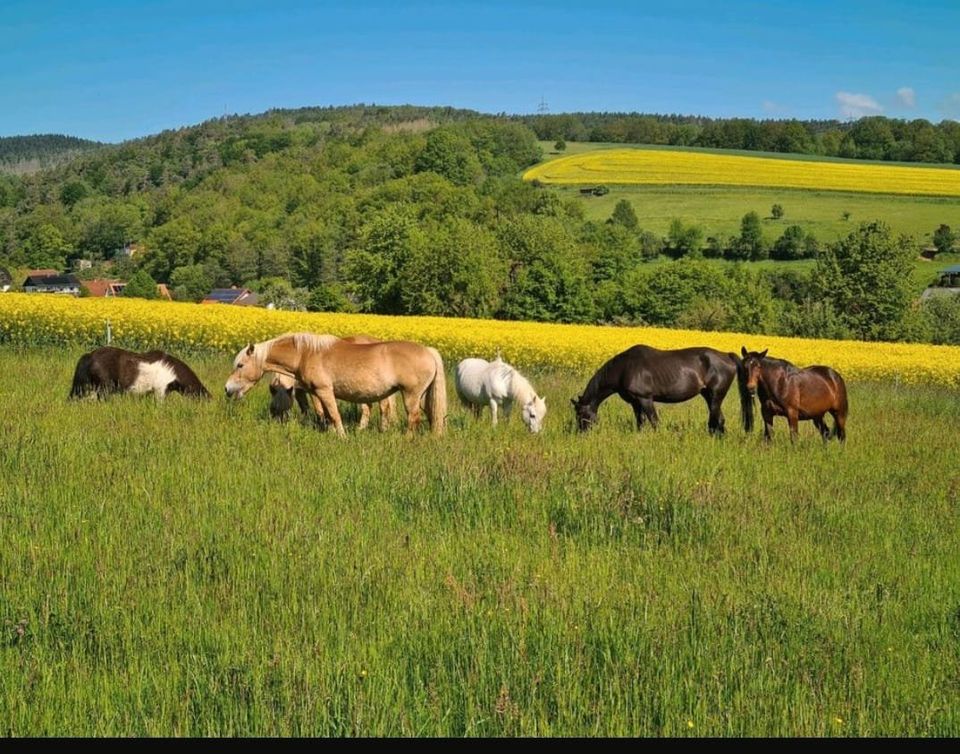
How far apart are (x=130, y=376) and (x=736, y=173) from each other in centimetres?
11081

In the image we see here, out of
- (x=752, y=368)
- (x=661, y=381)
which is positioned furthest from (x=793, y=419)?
(x=661, y=381)

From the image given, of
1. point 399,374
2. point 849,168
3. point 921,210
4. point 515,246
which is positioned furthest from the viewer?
point 849,168

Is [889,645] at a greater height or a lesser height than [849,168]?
lesser

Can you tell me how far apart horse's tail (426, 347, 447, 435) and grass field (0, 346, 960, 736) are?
4.07ft

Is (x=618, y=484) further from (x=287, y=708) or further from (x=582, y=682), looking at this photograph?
(x=287, y=708)

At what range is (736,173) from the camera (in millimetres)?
112938

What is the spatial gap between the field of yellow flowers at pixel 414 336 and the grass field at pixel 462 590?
561 inches

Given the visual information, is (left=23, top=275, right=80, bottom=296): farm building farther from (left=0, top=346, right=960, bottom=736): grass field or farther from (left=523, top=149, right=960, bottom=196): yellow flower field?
(left=0, top=346, right=960, bottom=736): grass field

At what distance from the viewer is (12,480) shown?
763cm

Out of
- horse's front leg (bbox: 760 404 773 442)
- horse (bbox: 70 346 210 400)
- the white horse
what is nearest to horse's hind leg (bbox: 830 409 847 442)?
horse's front leg (bbox: 760 404 773 442)

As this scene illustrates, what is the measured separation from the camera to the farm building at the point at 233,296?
87062 mm

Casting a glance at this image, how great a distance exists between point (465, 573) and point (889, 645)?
8.13 feet

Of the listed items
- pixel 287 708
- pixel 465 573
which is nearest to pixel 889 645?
pixel 465 573

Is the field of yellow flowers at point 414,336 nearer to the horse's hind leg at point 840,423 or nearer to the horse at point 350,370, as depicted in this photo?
the horse's hind leg at point 840,423
